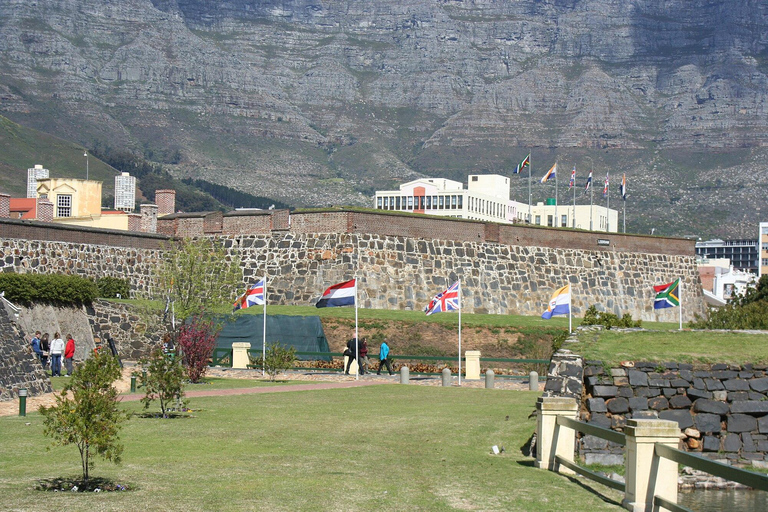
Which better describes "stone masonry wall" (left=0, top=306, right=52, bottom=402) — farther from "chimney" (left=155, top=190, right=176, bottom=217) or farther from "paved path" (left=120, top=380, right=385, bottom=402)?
"chimney" (left=155, top=190, right=176, bottom=217)

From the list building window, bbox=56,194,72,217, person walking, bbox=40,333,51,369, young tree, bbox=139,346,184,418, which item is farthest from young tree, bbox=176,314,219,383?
building window, bbox=56,194,72,217

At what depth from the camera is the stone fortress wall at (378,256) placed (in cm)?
5047

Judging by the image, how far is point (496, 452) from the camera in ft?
62.2

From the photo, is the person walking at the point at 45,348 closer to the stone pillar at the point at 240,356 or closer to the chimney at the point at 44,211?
the stone pillar at the point at 240,356

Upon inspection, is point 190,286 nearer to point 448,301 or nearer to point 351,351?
point 351,351

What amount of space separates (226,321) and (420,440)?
81.5 ft

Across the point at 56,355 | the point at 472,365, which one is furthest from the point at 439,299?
the point at 56,355

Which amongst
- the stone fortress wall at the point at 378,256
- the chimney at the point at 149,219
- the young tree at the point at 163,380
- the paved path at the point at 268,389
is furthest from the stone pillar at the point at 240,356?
the chimney at the point at 149,219

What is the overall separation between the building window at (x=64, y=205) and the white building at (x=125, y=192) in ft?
57.3

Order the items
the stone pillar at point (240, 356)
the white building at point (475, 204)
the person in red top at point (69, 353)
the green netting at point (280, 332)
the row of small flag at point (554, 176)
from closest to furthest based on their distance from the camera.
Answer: the person in red top at point (69, 353), the stone pillar at point (240, 356), the green netting at point (280, 332), the row of small flag at point (554, 176), the white building at point (475, 204)

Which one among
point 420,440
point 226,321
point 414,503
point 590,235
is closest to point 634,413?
point 420,440

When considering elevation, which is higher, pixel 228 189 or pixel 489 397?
pixel 228 189

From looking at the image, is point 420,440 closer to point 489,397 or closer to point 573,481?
Result: point 573,481

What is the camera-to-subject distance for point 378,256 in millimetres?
51875
